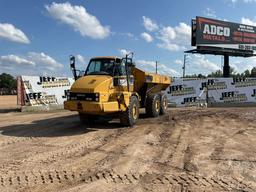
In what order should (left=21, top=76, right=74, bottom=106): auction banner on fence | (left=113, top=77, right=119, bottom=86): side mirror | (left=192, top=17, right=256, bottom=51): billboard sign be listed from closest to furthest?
(left=113, top=77, right=119, bottom=86): side mirror
(left=21, top=76, right=74, bottom=106): auction banner on fence
(left=192, top=17, right=256, bottom=51): billboard sign

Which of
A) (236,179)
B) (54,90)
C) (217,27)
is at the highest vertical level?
(217,27)

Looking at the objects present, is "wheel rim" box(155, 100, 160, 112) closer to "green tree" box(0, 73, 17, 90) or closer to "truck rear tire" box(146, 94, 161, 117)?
"truck rear tire" box(146, 94, 161, 117)

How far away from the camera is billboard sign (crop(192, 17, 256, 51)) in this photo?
122ft

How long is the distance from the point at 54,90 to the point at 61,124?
362 inches

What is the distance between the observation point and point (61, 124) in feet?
46.3

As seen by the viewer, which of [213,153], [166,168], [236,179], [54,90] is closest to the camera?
[236,179]

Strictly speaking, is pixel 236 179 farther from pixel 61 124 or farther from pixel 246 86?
pixel 246 86

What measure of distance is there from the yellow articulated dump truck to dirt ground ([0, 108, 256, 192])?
2.11ft

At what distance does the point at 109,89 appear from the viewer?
1224 cm

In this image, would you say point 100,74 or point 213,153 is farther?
point 100,74

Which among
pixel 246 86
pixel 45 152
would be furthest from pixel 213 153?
pixel 246 86

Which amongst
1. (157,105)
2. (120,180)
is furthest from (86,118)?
(120,180)

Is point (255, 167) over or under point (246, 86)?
under

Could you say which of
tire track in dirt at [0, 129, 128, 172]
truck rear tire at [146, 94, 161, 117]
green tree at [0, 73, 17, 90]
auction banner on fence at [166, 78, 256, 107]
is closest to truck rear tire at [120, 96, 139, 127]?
tire track in dirt at [0, 129, 128, 172]
